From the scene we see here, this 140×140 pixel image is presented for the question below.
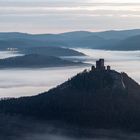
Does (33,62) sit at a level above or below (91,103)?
above

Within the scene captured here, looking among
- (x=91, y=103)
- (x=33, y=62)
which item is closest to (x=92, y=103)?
(x=91, y=103)

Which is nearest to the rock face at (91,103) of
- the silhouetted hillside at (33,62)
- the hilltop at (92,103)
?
the hilltop at (92,103)

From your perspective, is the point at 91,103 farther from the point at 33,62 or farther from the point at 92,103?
the point at 33,62

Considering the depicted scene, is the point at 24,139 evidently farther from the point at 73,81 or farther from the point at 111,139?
the point at 73,81

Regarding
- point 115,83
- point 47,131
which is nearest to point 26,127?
point 47,131

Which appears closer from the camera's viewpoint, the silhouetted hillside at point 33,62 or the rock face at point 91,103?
the rock face at point 91,103

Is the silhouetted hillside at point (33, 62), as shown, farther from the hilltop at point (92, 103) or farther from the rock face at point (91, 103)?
the rock face at point (91, 103)

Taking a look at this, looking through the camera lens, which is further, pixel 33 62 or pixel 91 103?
pixel 33 62

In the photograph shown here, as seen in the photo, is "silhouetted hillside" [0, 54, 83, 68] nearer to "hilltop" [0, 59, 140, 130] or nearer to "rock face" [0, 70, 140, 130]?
"hilltop" [0, 59, 140, 130]

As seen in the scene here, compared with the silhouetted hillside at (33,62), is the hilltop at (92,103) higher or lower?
lower
